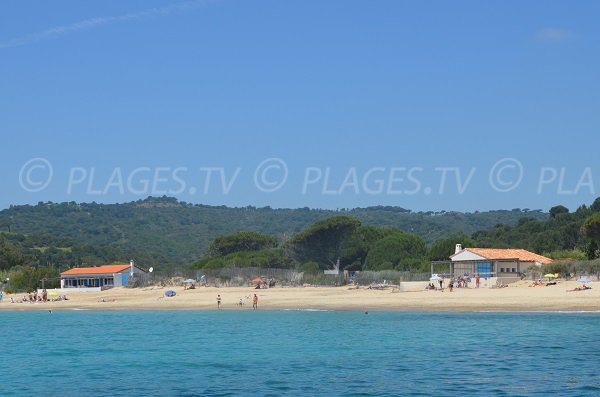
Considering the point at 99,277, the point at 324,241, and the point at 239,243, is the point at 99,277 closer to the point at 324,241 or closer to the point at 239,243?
the point at 239,243

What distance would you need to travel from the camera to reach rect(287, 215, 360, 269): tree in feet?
299

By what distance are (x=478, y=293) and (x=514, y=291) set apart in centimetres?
215

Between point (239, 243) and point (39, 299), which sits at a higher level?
point (239, 243)

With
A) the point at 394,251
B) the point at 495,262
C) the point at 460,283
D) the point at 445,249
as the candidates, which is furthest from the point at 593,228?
the point at 394,251

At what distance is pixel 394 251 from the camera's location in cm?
8544

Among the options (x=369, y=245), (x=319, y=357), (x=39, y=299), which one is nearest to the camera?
(x=319, y=357)

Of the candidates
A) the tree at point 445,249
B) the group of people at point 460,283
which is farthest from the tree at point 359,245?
the group of people at point 460,283

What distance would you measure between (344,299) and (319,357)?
2776 centimetres

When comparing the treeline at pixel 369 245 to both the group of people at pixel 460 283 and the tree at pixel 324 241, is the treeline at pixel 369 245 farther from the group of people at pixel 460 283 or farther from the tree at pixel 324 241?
the group of people at pixel 460 283

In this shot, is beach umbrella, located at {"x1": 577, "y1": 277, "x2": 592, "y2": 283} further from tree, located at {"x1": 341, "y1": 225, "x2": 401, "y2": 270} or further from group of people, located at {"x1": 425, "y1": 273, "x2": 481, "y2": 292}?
tree, located at {"x1": 341, "y1": 225, "x2": 401, "y2": 270}

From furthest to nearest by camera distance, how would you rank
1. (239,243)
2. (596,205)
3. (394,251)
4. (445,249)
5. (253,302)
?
(239,243), (596,205), (394,251), (445,249), (253,302)

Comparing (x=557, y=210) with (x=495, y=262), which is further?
(x=557, y=210)

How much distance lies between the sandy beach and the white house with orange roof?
6.64 metres

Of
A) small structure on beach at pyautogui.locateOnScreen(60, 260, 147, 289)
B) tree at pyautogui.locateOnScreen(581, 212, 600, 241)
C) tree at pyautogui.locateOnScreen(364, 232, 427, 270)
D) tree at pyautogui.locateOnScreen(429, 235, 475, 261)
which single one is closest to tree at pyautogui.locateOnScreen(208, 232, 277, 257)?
small structure on beach at pyautogui.locateOnScreen(60, 260, 147, 289)
